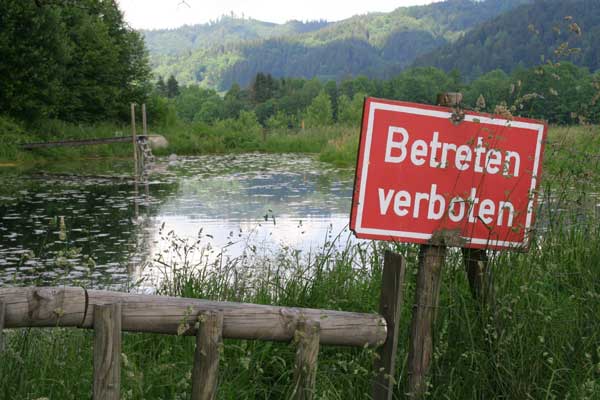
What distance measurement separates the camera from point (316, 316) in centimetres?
266

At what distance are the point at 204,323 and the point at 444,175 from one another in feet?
3.66

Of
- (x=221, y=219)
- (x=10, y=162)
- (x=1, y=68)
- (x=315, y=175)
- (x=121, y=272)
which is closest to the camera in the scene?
(x=121, y=272)

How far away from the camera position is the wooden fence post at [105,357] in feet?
7.68

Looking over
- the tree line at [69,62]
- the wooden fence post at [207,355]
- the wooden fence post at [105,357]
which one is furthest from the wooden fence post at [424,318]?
the tree line at [69,62]

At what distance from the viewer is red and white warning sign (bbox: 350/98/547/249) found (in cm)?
278

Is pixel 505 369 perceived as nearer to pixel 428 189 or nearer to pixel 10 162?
pixel 428 189

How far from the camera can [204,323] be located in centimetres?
Answer: 242

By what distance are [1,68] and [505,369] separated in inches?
1084

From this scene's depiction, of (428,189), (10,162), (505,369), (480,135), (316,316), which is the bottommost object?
(10,162)

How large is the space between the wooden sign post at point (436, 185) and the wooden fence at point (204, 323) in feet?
0.59

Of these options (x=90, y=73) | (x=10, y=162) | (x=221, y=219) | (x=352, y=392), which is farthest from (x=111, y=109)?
(x=352, y=392)

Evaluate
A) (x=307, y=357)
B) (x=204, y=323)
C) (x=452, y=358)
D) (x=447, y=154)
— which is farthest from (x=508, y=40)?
(x=204, y=323)

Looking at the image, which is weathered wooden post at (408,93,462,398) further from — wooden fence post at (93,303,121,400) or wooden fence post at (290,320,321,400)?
wooden fence post at (93,303,121,400)

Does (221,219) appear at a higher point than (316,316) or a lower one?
lower
